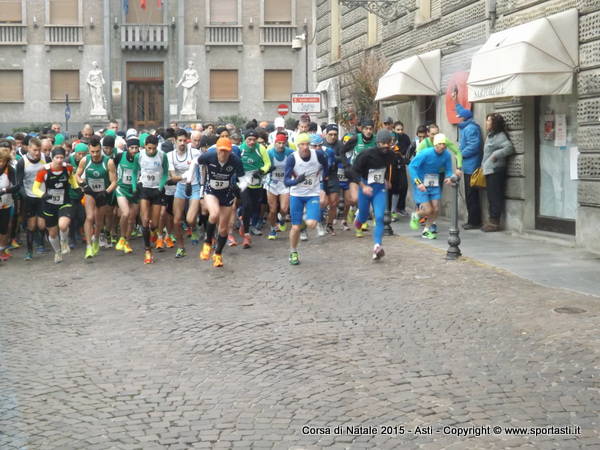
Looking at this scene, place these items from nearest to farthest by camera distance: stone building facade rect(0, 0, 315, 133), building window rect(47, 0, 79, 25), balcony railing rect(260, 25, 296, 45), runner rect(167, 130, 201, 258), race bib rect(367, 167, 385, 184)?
race bib rect(367, 167, 385, 184)
runner rect(167, 130, 201, 258)
stone building facade rect(0, 0, 315, 133)
building window rect(47, 0, 79, 25)
balcony railing rect(260, 25, 296, 45)

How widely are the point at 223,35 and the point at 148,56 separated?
12.9ft

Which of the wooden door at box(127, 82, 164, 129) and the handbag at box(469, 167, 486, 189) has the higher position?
the wooden door at box(127, 82, 164, 129)

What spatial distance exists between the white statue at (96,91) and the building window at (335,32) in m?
21.9

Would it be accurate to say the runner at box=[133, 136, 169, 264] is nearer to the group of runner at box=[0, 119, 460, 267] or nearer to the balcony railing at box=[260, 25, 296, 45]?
the group of runner at box=[0, 119, 460, 267]

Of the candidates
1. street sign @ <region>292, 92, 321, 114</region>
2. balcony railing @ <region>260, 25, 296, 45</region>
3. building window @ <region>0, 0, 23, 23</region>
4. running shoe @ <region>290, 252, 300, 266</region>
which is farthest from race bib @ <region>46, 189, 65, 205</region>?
building window @ <region>0, 0, 23, 23</region>

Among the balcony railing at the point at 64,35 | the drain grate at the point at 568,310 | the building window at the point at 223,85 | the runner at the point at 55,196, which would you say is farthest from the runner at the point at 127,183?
the balcony railing at the point at 64,35

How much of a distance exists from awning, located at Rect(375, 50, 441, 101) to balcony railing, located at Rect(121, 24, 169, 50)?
31.3 meters

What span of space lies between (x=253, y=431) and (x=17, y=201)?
41.8ft

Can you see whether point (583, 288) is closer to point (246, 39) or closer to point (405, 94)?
point (405, 94)

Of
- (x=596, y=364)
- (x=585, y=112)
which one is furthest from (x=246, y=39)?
(x=596, y=364)

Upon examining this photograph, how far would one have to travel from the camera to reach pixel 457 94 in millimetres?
20203

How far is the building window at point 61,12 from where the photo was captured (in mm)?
51625

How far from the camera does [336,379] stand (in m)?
7.75

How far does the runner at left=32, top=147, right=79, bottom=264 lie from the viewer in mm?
16328
